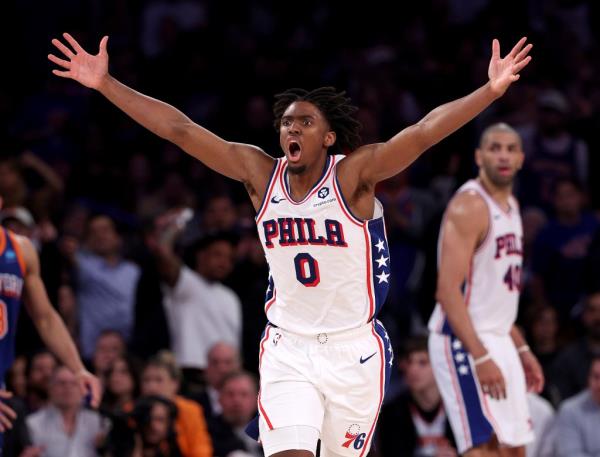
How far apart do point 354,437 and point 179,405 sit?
3.38 meters

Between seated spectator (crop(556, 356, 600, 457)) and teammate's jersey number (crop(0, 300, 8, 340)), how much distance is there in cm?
445

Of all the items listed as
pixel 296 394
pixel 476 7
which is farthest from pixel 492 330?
pixel 476 7

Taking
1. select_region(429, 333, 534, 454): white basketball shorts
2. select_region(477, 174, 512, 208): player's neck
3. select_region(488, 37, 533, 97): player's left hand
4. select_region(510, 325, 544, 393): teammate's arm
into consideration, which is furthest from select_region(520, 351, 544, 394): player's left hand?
select_region(488, 37, 533, 97): player's left hand

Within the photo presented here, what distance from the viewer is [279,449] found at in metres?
6.13

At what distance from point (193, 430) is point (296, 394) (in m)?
3.44

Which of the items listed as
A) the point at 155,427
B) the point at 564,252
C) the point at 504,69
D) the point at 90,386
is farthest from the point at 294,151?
the point at 564,252

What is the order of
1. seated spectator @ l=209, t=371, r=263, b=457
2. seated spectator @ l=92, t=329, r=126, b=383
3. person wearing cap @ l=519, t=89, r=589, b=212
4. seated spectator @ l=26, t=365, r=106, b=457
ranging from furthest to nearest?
person wearing cap @ l=519, t=89, r=589, b=212, seated spectator @ l=92, t=329, r=126, b=383, seated spectator @ l=209, t=371, r=263, b=457, seated spectator @ l=26, t=365, r=106, b=457

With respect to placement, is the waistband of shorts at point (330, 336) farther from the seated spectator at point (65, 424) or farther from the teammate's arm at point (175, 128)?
→ the seated spectator at point (65, 424)

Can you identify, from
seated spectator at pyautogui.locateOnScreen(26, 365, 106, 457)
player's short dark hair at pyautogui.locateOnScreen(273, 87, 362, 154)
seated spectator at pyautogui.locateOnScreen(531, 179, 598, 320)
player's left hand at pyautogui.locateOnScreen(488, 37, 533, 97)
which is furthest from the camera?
seated spectator at pyautogui.locateOnScreen(531, 179, 598, 320)

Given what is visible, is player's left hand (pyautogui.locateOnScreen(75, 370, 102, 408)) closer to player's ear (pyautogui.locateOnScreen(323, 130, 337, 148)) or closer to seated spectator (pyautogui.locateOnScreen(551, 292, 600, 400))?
player's ear (pyautogui.locateOnScreen(323, 130, 337, 148))

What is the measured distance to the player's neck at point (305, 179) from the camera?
6.40 m

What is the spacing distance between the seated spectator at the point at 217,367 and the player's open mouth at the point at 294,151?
14.0 feet

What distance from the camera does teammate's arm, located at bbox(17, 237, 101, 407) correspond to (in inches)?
290

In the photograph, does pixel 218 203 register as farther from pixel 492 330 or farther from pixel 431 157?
pixel 492 330
